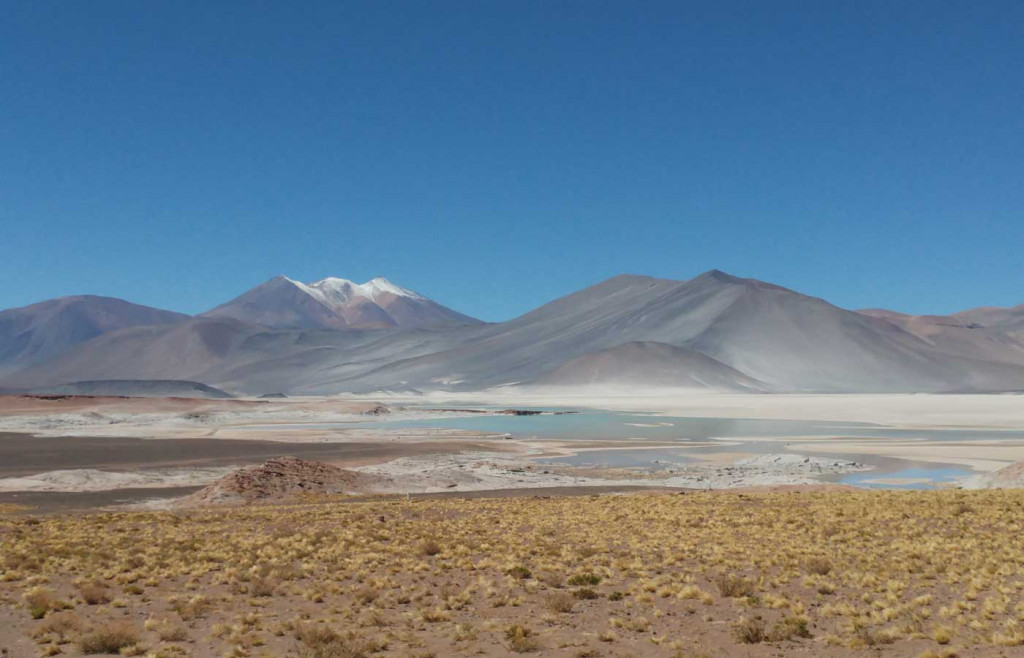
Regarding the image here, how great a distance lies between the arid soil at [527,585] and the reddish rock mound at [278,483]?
9569 mm

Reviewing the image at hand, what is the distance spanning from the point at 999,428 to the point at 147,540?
84907 millimetres

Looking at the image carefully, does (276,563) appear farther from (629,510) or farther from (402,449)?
(402,449)

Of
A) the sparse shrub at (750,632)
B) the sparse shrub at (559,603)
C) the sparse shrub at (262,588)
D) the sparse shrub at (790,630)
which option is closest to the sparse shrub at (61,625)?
the sparse shrub at (262,588)

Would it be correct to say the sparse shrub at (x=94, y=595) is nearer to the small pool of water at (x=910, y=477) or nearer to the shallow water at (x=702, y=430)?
the small pool of water at (x=910, y=477)

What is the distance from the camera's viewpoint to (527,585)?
15.6 m

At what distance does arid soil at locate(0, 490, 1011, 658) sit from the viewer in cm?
1205

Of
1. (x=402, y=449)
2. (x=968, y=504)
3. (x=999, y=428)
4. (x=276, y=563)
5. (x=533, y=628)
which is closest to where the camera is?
(x=533, y=628)

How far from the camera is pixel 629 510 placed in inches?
1031

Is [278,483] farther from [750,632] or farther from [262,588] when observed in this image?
[750,632]

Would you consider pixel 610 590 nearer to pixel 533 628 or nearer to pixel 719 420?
pixel 533 628

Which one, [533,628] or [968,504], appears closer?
[533,628]

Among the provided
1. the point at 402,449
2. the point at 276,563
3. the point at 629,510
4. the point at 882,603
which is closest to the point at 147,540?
the point at 276,563

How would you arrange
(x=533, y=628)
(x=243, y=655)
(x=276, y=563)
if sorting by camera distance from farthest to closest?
(x=276, y=563)
(x=533, y=628)
(x=243, y=655)

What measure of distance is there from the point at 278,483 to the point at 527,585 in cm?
2312
